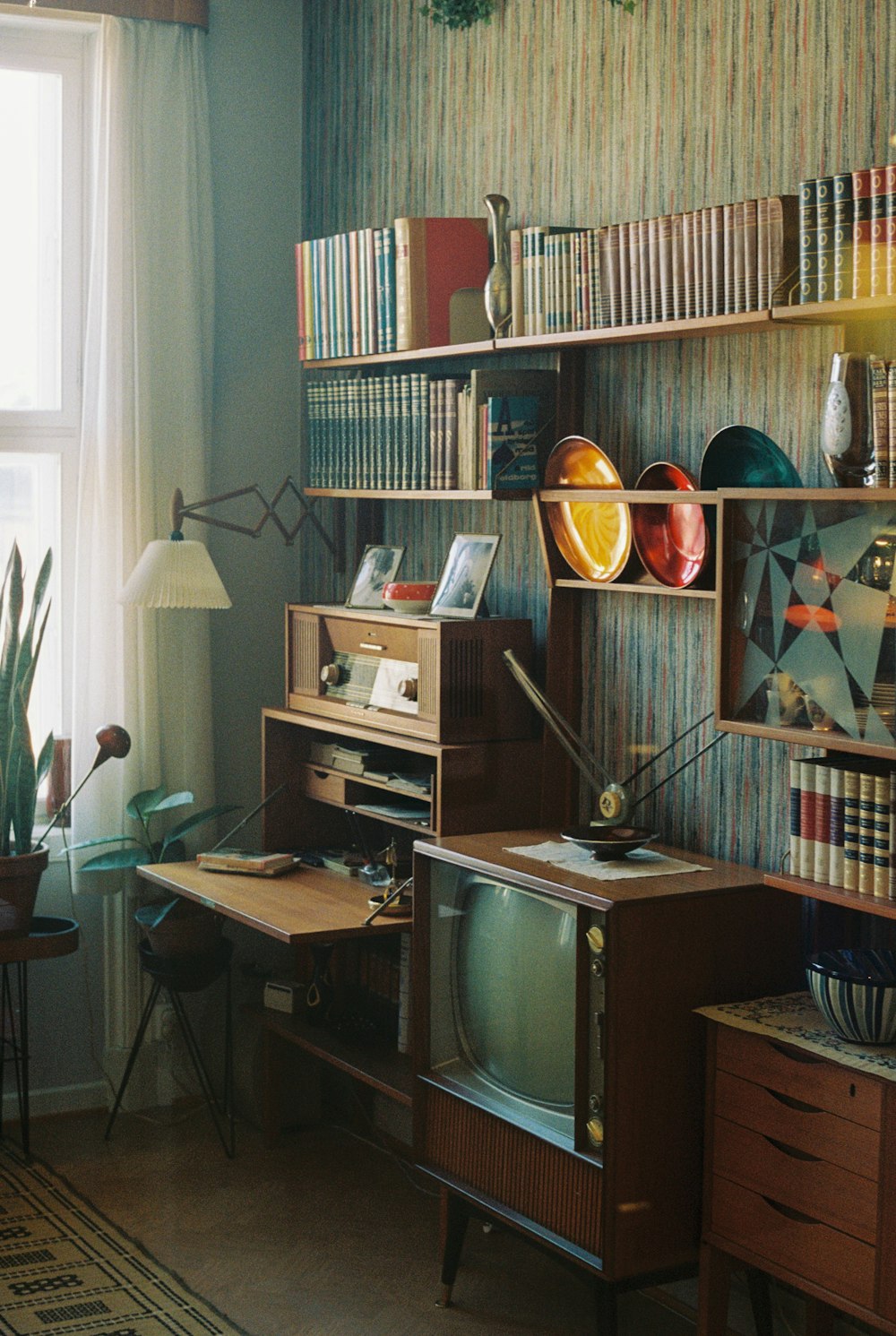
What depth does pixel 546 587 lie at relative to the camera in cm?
327

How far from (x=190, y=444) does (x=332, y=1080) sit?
5.40ft

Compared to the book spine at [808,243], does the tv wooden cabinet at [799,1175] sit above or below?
below

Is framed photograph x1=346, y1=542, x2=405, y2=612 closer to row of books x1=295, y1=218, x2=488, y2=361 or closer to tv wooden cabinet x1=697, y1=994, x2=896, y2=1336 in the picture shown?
row of books x1=295, y1=218, x2=488, y2=361

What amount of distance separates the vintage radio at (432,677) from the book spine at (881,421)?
111 centimetres

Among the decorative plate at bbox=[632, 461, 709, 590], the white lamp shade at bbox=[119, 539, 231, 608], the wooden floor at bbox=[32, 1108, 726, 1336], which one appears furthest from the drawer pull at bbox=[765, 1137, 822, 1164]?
the white lamp shade at bbox=[119, 539, 231, 608]

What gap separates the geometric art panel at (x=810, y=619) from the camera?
Answer: 223 centimetres

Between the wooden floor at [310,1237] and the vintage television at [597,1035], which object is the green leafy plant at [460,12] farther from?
the wooden floor at [310,1237]

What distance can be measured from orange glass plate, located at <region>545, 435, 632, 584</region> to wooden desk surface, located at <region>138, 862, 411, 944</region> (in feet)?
2.64

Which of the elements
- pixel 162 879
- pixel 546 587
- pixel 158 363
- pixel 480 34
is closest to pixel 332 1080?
pixel 162 879

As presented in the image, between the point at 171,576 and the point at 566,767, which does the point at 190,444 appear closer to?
the point at 171,576

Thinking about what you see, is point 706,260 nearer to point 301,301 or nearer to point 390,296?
point 390,296

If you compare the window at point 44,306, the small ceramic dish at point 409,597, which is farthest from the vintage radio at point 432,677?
the window at point 44,306

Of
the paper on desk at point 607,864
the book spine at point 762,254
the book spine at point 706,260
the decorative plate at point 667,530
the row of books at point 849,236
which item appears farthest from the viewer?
the decorative plate at point 667,530

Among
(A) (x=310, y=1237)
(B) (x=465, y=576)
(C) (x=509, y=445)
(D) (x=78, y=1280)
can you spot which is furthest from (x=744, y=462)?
(D) (x=78, y=1280)
